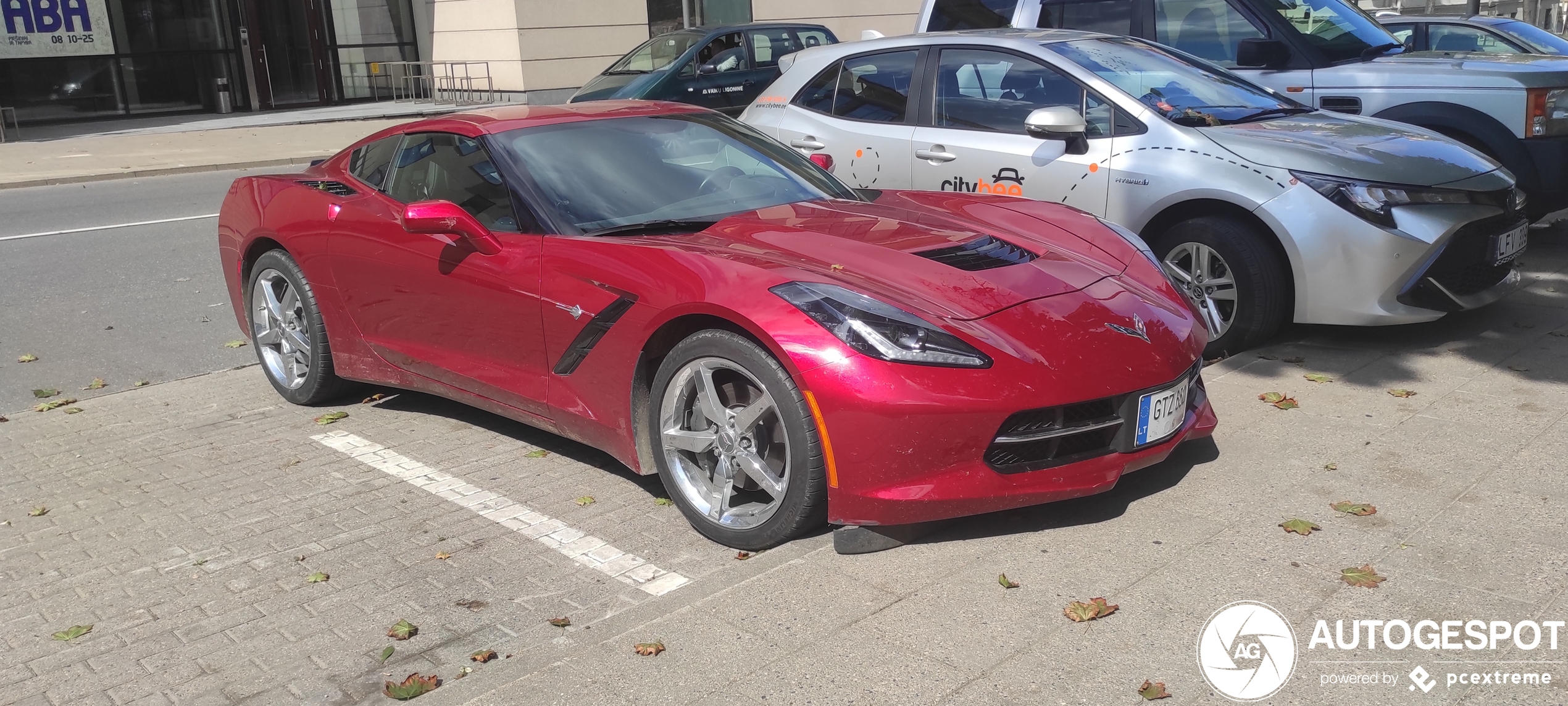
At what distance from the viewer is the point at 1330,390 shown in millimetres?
5160

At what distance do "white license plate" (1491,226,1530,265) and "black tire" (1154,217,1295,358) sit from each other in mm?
959

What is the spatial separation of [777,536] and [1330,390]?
271 cm

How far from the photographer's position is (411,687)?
3.06m

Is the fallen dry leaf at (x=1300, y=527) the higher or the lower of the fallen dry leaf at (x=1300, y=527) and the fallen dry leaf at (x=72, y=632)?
the lower

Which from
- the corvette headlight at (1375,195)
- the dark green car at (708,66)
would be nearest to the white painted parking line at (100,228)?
the dark green car at (708,66)

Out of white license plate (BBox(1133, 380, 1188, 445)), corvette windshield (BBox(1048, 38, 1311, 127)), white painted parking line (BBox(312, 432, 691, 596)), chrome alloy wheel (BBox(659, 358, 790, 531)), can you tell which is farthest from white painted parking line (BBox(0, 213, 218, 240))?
white license plate (BBox(1133, 380, 1188, 445))

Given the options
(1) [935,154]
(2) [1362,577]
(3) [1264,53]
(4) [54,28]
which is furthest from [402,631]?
(4) [54,28]

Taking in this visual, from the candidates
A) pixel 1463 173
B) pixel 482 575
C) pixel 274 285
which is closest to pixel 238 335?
pixel 274 285

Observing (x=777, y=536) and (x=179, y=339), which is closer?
(x=777, y=536)

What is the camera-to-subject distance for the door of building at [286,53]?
25422 mm

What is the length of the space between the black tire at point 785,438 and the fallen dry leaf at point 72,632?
5.76ft

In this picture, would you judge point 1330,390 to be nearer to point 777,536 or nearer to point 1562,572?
point 1562,572

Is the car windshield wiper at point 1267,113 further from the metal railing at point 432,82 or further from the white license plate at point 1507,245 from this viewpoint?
the metal railing at point 432,82

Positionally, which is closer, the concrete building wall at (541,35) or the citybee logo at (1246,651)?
the citybee logo at (1246,651)
